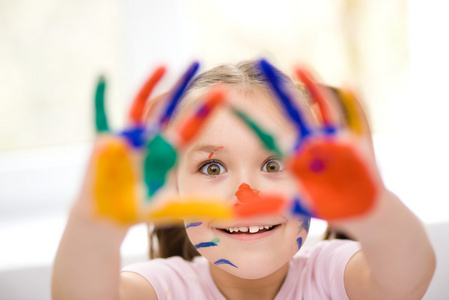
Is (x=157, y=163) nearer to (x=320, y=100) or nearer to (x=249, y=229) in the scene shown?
(x=320, y=100)

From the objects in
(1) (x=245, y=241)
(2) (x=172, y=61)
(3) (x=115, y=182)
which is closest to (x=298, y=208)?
(3) (x=115, y=182)

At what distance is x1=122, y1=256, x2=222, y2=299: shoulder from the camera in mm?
682

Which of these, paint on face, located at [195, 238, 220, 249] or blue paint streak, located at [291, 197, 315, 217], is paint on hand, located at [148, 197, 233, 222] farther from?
paint on face, located at [195, 238, 220, 249]

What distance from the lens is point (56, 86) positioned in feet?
4.07

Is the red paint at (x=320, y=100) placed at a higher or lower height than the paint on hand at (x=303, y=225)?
higher

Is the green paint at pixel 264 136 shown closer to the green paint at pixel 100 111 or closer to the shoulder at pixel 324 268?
the green paint at pixel 100 111

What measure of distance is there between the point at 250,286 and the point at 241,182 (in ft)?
0.71

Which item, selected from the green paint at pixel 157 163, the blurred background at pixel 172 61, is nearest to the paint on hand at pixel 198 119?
the green paint at pixel 157 163

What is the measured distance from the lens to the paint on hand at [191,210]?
0.34 metres

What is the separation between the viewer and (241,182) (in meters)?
0.57

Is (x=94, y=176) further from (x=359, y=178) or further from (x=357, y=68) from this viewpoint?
(x=357, y=68)

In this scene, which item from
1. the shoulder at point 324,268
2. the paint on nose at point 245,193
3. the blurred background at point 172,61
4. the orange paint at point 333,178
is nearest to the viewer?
the orange paint at point 333,178

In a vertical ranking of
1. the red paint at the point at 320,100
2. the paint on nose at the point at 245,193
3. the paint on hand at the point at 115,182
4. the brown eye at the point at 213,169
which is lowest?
the paint on nose at the point at 245,193

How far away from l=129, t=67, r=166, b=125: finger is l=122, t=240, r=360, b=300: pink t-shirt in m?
0.36
